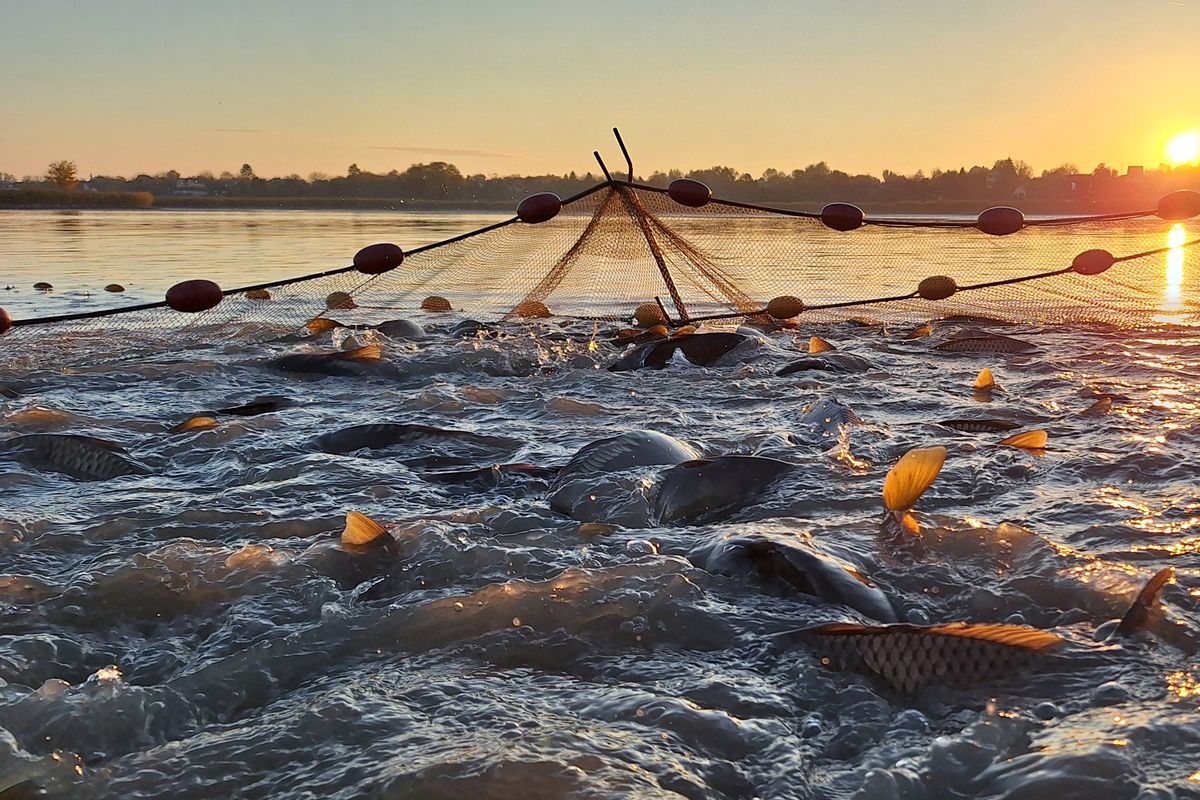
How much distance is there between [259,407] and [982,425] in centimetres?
456

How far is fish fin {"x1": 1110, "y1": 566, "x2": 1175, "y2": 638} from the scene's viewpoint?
9.39 feet

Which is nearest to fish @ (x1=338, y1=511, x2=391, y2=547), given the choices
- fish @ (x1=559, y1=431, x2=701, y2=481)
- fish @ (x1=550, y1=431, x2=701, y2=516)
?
fish @ (x1=550, y1=431, x2=701, y2=516)

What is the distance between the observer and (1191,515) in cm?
388

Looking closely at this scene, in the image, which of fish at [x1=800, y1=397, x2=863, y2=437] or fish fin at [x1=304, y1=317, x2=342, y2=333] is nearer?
fish at [x1=800, y1=397, x2=863, y2=437]

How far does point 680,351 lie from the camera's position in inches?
325

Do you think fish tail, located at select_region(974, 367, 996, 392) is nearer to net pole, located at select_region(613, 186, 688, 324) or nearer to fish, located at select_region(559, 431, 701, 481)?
fish, located at select_region(559, 431, 701, 481)

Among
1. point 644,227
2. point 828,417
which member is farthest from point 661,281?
point 828,417

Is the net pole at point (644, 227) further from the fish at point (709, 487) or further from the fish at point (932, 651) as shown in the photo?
the fish at point (932, 651)

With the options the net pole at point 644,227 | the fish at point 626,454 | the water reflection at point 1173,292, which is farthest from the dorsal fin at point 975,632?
the water reflection at point 1173,292

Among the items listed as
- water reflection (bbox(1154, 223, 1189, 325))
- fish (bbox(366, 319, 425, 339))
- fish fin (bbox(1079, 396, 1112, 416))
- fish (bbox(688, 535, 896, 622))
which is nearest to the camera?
fish (bbox(688, 535, 896, 622))

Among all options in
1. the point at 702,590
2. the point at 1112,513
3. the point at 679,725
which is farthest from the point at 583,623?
the point at 1112,513

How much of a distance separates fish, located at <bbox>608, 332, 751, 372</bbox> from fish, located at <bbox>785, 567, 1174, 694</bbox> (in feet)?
17.6

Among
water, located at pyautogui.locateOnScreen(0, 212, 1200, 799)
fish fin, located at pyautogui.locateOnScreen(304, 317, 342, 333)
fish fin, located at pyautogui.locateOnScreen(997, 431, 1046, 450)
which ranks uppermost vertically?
fish fin, located at pyautogui.locateOnScreen(304, 317, 342, 333)

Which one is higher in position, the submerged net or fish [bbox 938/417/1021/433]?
the submerged net
